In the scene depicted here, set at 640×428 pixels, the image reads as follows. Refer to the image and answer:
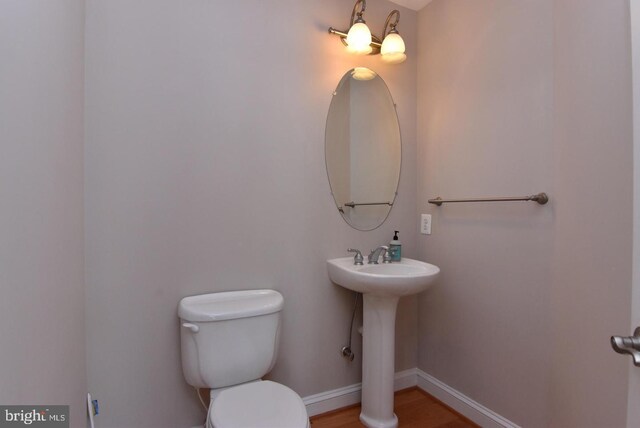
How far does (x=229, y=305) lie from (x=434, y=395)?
141 centimetres

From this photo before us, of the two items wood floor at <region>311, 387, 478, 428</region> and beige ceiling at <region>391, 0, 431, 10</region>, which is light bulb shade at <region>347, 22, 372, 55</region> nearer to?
beige ceiling at <region>391, 0, 431, 10</region>

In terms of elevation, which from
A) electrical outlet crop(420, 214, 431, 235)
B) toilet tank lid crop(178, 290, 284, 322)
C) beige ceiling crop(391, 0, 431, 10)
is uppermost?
beige ceiling crop(391, 0, 431, 10)

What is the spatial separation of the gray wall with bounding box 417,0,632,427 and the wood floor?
6.0 inches

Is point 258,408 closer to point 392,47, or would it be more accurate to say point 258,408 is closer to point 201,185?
point 201,185

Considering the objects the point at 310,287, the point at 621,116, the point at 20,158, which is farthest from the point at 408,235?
the point at 20,158

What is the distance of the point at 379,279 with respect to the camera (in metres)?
1.43

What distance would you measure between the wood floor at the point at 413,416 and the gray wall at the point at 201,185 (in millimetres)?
170

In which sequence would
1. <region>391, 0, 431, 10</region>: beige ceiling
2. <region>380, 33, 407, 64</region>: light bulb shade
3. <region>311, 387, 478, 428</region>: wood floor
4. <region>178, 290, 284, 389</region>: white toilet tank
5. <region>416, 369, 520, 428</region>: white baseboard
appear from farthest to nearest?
<region>391, 0, 431, 10</region>: beige ceiling < <region>380, 33, 407, 64</region>: light bulb shade < <region>311, 387, 478, 428</region>: wood floor < <region>416, 369, 520, 428</region>: white baseboard < <region>178, 290, 284, 389</region>: white toilet tank

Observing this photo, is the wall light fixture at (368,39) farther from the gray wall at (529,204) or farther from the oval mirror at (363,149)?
the gray wall at (529,204)

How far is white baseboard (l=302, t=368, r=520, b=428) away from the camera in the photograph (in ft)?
5.26

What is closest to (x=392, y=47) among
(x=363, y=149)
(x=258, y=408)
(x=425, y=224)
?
(x=363, y=149)

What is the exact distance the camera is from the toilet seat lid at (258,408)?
3.36 ft

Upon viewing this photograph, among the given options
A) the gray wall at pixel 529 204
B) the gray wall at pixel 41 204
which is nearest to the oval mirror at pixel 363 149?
the gray wall at pixel 529 204

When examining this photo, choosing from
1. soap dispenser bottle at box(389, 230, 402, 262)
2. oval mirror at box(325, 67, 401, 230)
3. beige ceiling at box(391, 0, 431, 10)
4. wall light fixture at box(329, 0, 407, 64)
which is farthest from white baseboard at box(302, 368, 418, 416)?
beige ceiling at box(391, 0, 431, 10)
